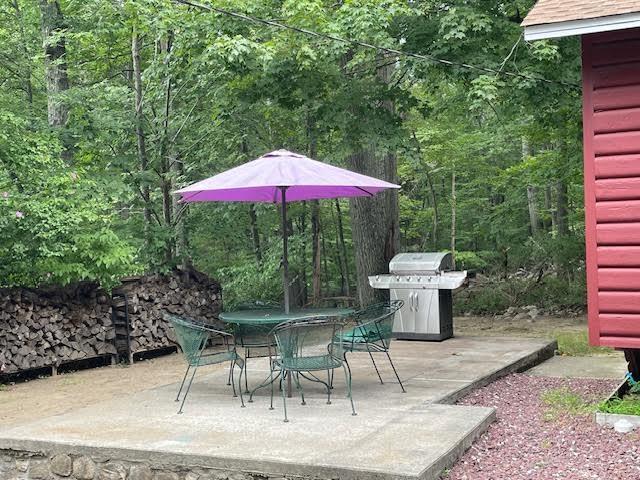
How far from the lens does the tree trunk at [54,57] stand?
10.4 m

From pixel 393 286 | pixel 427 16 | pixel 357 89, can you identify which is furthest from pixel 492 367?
pixel 427 16

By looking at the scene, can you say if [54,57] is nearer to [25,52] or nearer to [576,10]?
[25,52]

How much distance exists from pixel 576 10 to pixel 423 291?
432 cm

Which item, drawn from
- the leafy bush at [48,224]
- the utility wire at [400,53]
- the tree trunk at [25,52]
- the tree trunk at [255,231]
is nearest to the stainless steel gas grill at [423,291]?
the utility wire at [400,53]

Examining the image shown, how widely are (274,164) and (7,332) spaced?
3.89m

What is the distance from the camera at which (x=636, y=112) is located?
16.5 feet

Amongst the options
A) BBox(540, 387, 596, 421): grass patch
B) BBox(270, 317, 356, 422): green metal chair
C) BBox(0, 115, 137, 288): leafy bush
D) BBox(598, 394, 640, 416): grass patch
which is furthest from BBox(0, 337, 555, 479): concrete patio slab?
BBox(0, 115, 137, 288): leafy bush

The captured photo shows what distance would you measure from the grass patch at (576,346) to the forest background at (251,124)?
9.02ft

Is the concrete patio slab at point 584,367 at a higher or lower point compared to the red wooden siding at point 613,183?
lower

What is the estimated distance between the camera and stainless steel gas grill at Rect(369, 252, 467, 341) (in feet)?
28.1

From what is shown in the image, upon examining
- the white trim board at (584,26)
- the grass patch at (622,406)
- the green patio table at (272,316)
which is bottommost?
the grass patch at (622,406)

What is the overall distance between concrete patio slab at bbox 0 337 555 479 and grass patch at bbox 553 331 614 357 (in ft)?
7.18

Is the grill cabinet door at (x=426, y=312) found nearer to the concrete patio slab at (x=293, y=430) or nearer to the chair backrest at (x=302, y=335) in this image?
the concrete patio slab at (x=293, y=430)

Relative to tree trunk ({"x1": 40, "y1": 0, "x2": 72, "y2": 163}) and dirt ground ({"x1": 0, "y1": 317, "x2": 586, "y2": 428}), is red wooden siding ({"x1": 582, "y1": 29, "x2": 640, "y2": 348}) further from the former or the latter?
tree trunk ({"x1": 40, "y1": 0, "x2": 72, "y2": 163})
